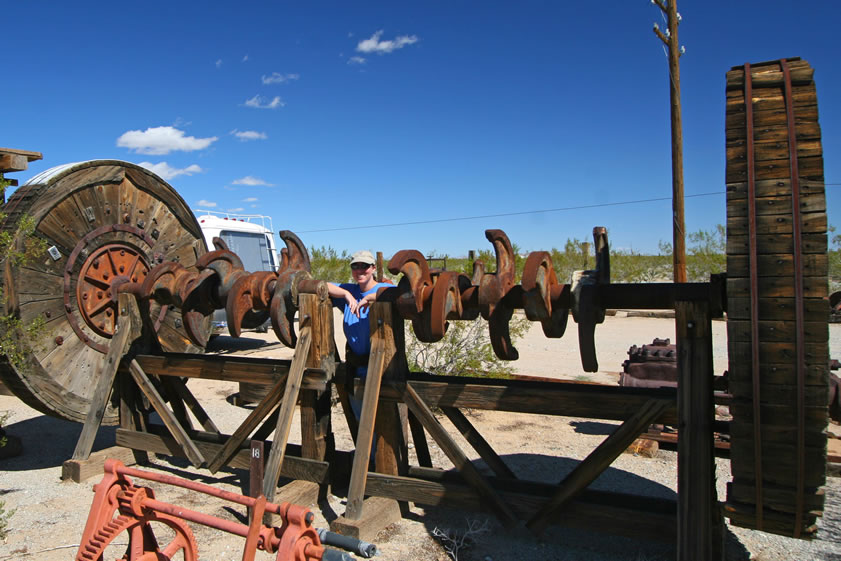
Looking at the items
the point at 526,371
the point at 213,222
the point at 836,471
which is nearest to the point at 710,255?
the point at 526,371

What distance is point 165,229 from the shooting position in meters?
6.18

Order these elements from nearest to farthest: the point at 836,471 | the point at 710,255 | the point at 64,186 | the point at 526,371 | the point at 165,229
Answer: the point at 836,471 → the point at 64,186 → the point at 165,229 → the point at 526,371 → the point at 710,255


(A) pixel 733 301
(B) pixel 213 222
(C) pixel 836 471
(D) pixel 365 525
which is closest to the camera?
(A) pixel 733 301

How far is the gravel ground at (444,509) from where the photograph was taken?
12.4ft

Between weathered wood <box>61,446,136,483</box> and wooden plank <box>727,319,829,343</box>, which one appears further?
weathered wood <box>61,446,136,483</box>

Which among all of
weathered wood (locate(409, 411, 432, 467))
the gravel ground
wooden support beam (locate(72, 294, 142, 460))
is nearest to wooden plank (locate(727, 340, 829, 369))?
the gravel ground

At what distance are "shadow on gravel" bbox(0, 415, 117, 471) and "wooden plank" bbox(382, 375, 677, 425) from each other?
358 centimetres

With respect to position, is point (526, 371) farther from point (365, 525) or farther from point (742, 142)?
point (742, 142)

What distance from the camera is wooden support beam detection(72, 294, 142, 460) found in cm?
509

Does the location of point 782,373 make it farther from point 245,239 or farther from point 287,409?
point 245,239

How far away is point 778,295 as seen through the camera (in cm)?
265

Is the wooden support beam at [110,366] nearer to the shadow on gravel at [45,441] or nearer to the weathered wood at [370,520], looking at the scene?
the shadow on gravel at [45,441]

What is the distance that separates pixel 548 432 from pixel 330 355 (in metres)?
3.00

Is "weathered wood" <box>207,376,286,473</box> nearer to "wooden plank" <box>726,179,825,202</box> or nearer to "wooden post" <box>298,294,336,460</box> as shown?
"wooden post" <box>298,294,336,460</box>
